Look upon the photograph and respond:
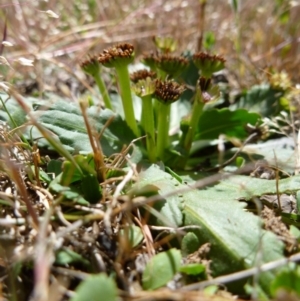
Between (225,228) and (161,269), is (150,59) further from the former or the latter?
(161,269)

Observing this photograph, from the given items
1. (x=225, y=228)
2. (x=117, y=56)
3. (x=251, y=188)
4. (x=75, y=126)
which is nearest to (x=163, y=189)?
(x=225, y=228)

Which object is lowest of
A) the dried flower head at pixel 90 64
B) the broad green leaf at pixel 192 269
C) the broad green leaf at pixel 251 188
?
the broad green leaf at pixel 192 269

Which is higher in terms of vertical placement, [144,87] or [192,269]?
[144,87]

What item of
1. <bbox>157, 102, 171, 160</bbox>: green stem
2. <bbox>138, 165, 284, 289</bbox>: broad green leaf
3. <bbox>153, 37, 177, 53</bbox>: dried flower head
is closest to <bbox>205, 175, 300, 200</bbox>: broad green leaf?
<bbox>138, 165, 284, 289</bbox>: broad green leaf

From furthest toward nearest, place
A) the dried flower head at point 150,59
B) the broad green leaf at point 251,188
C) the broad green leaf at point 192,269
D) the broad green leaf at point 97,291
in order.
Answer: the dried flower head at point 150,59 < the broad green leaf at point 251,188 < the broad green leaf at point 192,269 < the broad green leaf at point 97,291

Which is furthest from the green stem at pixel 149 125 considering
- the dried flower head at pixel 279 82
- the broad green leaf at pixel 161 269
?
the dried flower head at pixel 279 82

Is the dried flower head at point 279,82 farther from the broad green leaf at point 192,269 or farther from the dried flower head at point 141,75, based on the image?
the broad green leaf at point 192,269

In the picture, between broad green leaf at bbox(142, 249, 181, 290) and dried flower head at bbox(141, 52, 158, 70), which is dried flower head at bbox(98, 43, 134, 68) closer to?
dried flower head at bbox(141, 52, 158, 70)

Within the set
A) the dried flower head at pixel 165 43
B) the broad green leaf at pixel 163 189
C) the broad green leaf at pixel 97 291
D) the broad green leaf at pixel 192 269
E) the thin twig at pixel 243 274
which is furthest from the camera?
the dried flower head at pixel 165 43
